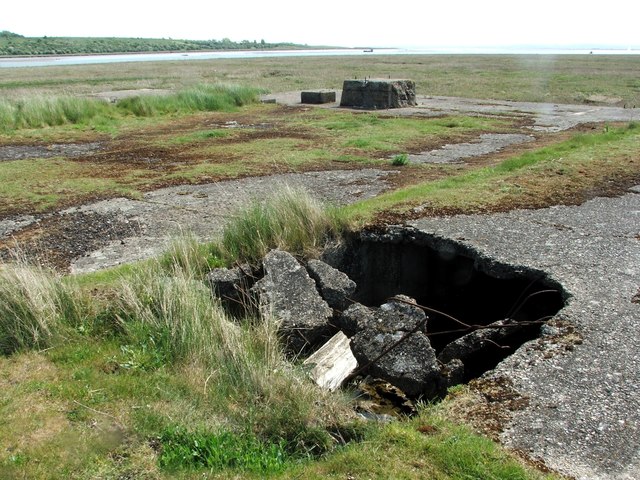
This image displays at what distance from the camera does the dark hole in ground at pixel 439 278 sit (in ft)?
21.3

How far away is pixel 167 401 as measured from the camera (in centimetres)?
457

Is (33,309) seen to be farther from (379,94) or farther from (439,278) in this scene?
(379,94)

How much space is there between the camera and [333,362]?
18.6 ft

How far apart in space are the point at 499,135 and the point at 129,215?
11331 mm

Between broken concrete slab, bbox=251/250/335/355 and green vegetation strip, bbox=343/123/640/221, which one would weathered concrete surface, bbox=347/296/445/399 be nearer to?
broken concrete slab, bbox=251/250/335/355

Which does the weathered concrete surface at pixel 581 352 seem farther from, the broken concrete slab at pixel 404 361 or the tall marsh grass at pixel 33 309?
the tall marsh grass at pixel 33 309

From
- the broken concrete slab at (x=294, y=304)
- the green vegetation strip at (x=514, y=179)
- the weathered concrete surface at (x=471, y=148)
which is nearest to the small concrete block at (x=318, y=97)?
the weathered concrete surface at (x=471, y=148)

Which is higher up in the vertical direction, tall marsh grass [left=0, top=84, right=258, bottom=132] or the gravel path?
the gravel path

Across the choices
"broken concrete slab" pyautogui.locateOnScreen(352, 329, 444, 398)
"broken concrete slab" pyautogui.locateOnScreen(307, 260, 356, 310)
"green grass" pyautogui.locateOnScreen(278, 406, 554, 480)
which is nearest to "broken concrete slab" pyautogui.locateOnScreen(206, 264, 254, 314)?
"broken concrete slab" pyautogui.locateOnScreen(307, 260, 356, 310)

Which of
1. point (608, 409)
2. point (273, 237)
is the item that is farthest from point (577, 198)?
point (608, 409)

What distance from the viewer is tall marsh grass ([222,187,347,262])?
720 centimetres

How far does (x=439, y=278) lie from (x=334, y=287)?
157cm

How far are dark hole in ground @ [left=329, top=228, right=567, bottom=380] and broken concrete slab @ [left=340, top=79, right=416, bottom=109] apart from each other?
60.7 ft

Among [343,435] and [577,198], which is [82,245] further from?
[577,198]
